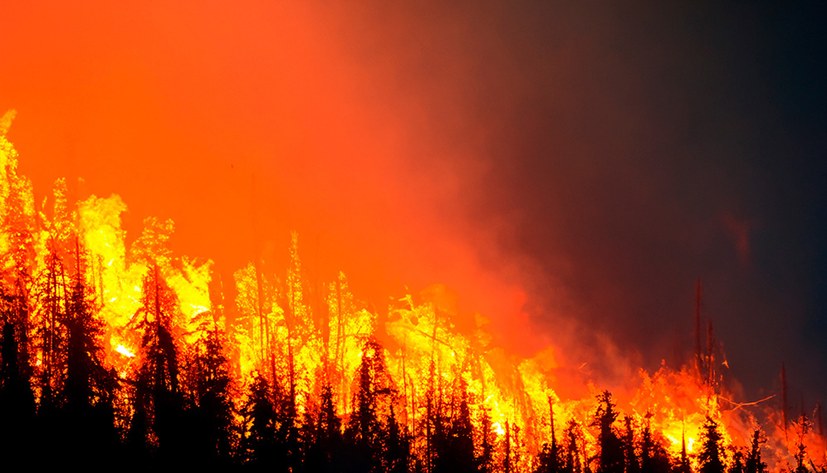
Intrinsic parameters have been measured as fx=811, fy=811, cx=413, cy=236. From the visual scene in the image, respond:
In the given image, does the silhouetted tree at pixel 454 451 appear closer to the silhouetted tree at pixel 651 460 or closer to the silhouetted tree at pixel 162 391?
the silhouetted tree at pixel 651 460

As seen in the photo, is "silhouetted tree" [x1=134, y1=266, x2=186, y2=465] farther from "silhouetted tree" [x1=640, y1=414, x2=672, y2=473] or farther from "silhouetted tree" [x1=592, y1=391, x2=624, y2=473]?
"silhouetted tree" [x1=640, y1=414, x2=672, y2=473]

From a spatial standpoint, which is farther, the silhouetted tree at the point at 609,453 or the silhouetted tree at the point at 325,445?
the silhouetted tree at the point at 609,453

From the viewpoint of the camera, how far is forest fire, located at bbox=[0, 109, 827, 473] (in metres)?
37.4

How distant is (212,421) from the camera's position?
3506 centimetres

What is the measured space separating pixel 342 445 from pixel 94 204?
59.9 meters

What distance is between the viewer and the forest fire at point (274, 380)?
1474 inches

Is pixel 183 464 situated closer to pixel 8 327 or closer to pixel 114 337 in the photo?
pixel 8 327

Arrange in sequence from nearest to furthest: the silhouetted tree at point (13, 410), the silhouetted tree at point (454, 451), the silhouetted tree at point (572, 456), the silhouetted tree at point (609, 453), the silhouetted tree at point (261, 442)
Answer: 1. the silhouetted tree at point (13, 410)
2. the silhouetted tree at point (261, 442)
3. the silhouetted tree at point (454, 451)
4. the silhouetted tree at point (609, 453)
5. the silhouetted tree at point (572, 456)

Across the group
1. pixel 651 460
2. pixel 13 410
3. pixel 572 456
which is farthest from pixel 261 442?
pixel 572 456

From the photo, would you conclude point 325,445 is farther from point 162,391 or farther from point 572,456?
point 572,456

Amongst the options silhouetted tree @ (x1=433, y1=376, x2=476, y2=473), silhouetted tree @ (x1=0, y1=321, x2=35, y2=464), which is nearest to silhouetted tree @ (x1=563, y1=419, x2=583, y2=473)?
silhouetted tree @ (x1=433, y1=376, x2=476, y2=473)

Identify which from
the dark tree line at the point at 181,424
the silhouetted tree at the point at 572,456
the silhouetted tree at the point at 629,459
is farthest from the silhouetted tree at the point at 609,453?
the silhouetted tree at the point at 572,456

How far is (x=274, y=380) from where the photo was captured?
6550 cm

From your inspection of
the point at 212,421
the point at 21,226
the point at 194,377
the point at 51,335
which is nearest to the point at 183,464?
the point at 212,421
